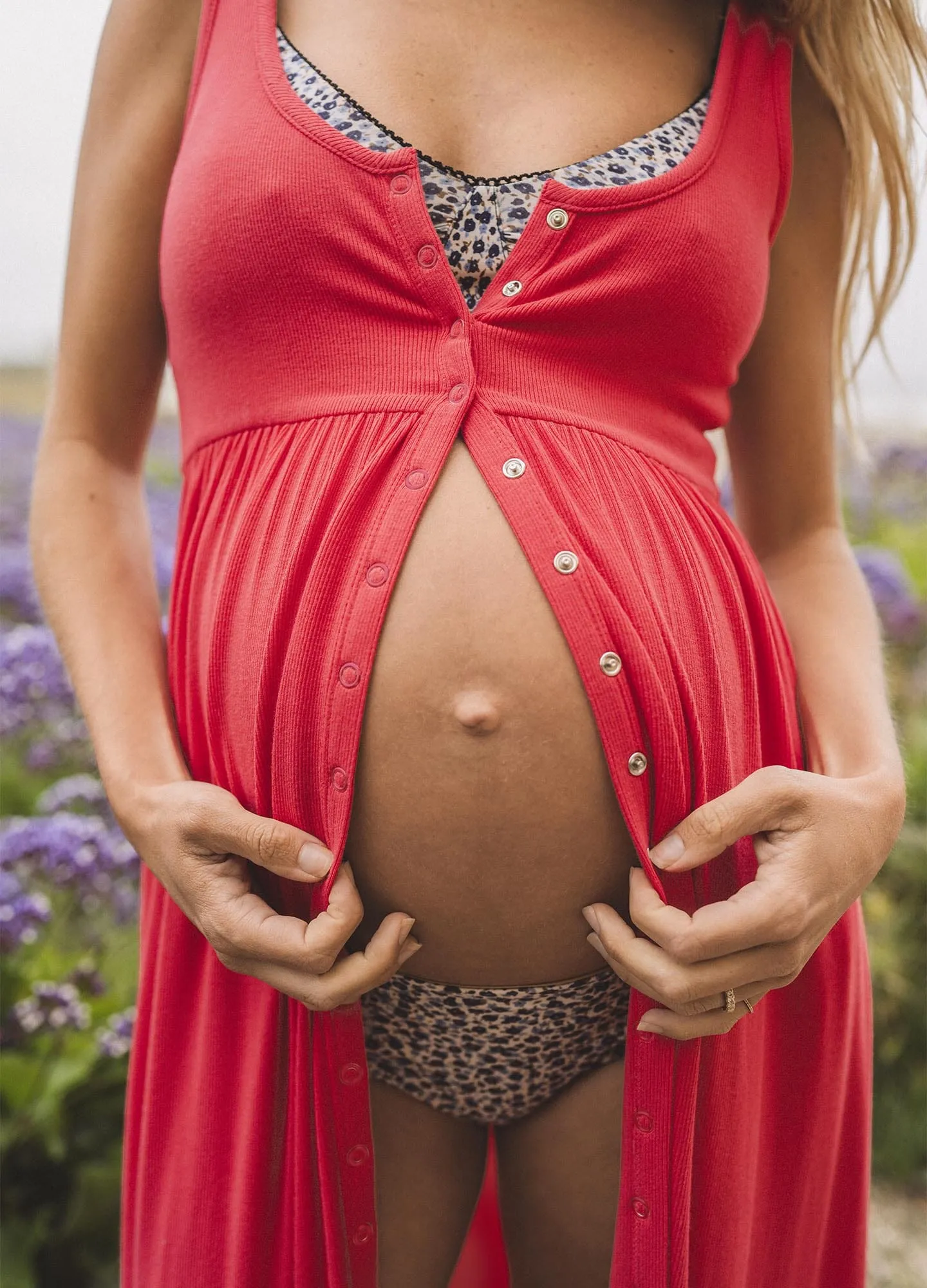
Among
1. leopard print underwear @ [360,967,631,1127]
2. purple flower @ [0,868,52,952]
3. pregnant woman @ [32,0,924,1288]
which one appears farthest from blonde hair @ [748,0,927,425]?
A: purple flower @ [0,868,52,952]

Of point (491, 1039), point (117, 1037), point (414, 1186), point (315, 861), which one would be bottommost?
point (117, 1037)

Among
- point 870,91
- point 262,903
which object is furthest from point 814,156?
point 262,903

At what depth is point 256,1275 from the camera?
92 cm

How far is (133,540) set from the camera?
1067 mm

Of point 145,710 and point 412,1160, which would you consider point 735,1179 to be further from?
point 145,710

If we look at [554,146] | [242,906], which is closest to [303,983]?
[242,906]

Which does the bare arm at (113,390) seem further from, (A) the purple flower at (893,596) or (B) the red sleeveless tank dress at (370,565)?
(A) the purple flower at (893,596)

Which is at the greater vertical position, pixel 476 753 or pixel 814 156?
pixel 814 156

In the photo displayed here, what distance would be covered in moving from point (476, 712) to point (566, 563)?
5.6 inches

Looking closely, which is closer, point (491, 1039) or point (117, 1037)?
point (491, 1039)

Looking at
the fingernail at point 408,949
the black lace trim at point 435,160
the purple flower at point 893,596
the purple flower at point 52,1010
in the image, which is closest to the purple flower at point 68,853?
the purple flower at point 52,1010

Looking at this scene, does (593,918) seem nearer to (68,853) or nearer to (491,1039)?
(491,1039)

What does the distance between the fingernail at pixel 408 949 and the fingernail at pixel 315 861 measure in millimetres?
107

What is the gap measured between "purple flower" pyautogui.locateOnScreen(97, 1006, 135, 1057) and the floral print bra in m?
1.18
